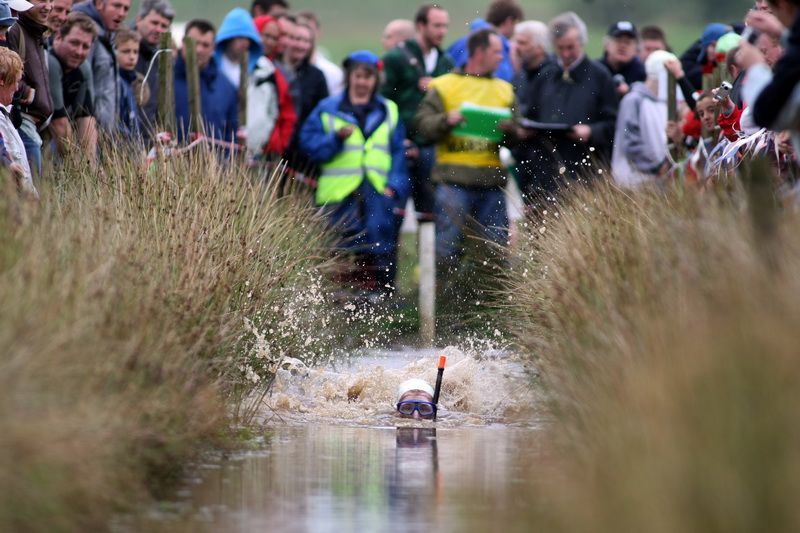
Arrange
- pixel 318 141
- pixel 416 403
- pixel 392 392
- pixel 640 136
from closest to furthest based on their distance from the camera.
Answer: pixel 416 403, pixel 392 392, pixel 318 141, pixel 640 136

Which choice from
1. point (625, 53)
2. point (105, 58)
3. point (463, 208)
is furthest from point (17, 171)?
point (625, 53)

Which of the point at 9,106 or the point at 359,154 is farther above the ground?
the point at 359,154

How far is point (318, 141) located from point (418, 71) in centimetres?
195

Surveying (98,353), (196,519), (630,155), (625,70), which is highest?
(625,70)

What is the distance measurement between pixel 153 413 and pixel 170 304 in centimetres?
116

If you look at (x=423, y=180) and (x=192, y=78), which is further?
(x=423, y=180)

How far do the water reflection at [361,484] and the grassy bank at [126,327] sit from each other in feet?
0.84

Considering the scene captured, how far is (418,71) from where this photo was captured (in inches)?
751

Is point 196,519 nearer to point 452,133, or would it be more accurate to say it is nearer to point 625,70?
point 452,133

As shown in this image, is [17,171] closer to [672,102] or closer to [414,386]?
[414,386]

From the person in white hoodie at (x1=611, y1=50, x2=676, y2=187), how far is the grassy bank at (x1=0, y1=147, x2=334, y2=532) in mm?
5875

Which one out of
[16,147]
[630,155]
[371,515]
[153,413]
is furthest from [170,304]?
[630,155]

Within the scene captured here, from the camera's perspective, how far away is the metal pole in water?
52.1 ft

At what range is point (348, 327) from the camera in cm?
1470
